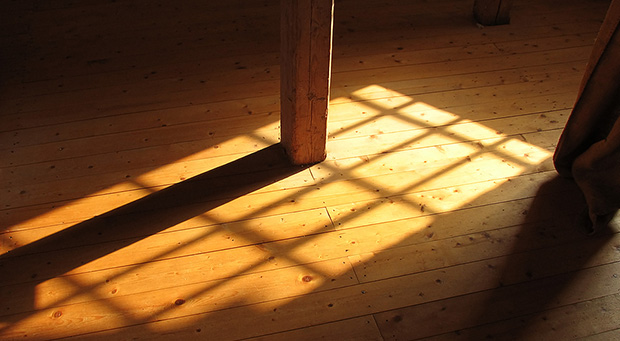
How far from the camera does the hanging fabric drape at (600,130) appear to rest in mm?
2334

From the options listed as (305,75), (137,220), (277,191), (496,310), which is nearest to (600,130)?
(496,310)

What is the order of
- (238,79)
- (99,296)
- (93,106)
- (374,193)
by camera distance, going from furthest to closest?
(238,79) < (93,106) < (374,193) < (99,296)

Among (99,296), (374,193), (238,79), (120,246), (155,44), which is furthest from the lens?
(155,44)

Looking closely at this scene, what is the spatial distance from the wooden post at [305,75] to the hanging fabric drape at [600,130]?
1.07 meters

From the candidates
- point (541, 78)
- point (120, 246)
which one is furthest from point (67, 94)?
point (541, 78)

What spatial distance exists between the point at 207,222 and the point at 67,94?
1.31 meters

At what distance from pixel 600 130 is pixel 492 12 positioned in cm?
162

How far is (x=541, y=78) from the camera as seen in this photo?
3.45m

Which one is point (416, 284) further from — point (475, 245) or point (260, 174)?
point (260, 174)

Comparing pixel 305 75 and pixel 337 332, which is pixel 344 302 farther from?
pixel 305 75

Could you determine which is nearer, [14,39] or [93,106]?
[93,106]

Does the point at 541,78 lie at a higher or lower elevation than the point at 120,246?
higher

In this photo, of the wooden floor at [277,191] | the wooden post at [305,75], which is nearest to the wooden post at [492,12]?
the wooden floor at [277,191]

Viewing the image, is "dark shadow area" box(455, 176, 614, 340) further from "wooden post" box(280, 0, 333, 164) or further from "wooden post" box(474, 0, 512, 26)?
"wooden post" box(474, 0, 512, 26)
